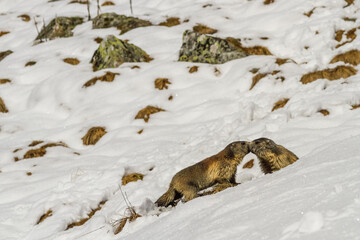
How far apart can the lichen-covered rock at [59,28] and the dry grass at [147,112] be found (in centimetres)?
1453

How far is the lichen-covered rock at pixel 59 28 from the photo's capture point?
2438 cm

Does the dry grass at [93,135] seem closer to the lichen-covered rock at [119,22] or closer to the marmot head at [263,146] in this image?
the marmot head at [263,146]

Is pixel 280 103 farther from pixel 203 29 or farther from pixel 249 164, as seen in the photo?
pixel 203 29

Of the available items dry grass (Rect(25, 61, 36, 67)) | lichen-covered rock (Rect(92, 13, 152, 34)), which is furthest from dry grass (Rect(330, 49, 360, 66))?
dry grass (Rect(25, 61, 36, 67))

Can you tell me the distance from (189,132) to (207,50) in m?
5.29

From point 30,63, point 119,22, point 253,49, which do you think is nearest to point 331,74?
point 253,49

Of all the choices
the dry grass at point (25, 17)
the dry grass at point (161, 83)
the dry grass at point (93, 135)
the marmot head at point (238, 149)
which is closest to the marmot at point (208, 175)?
the marmot head at point (238, 149)

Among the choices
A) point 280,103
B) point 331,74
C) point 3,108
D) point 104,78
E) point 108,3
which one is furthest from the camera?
point 108,3

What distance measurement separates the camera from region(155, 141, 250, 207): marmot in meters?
5.15


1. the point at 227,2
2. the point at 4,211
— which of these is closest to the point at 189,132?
the point at 4,211

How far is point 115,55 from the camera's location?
580 inches

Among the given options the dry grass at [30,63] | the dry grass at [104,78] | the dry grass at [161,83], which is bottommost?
the dry grass at [30,63]

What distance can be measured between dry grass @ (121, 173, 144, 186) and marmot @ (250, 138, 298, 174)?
359 cm

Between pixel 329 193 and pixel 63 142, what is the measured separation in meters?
9.60
